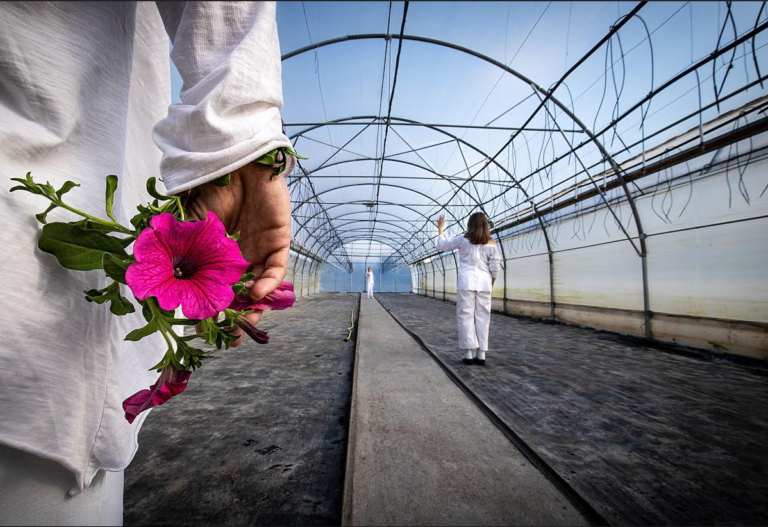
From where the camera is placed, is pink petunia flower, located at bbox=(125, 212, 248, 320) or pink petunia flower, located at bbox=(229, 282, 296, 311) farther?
pink petunia flower, located at bbox=(229, 282, 296, 311)

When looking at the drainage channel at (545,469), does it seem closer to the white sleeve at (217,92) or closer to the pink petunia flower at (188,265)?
the pink petunia flower at (188,265)

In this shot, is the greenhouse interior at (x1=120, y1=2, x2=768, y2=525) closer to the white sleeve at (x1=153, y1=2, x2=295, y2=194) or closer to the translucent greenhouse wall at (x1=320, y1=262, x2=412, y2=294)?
the white sleeve at (x1=153, y1=2, x2=295, y2=194)

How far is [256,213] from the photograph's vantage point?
2.26ft

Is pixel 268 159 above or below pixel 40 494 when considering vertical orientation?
above

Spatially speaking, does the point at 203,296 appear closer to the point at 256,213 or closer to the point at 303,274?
the point at 256,213

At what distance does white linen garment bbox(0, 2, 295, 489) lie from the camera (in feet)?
1.68

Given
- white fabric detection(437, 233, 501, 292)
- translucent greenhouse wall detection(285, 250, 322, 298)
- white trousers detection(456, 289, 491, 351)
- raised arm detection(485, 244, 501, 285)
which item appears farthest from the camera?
translucent greenhouse wall detection(285, 250, 322, 298)

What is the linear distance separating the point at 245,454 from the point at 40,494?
1.36 metres

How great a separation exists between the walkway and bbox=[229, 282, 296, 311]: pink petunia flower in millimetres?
1469

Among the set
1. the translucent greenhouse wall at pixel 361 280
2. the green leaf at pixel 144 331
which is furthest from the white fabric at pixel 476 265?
the translucent greenhouse wall at pixel 361 280

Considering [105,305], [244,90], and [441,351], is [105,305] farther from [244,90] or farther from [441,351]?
[441,351]

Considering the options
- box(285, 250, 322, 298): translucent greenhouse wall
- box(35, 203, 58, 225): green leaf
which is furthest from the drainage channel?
box(285, 250, 322, 298): translucent greenhouse wall

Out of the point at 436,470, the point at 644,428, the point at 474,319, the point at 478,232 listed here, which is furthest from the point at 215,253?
the point at 478,232

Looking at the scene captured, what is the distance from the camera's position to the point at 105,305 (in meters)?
0.61
